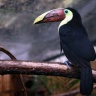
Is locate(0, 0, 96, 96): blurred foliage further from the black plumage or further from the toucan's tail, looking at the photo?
the toucan's tail

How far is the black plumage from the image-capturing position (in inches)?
70.9

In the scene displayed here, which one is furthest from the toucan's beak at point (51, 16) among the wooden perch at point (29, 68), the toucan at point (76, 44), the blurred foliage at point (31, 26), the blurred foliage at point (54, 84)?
the blurred foliage at point (54, 84)

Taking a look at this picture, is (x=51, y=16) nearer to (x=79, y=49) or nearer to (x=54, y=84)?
(x=79, y=49)

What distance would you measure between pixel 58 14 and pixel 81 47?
0.36m

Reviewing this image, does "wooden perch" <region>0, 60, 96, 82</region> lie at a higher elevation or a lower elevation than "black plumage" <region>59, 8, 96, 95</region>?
higher

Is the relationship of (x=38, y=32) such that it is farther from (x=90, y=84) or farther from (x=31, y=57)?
(x=90, y=84)

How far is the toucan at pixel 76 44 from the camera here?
181 centimetres

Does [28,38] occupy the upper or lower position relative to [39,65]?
lower

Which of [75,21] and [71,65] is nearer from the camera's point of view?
[71,65]

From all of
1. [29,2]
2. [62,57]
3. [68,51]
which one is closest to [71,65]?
[68,51]

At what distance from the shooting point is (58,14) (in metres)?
2.24

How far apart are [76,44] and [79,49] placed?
2.0 inches

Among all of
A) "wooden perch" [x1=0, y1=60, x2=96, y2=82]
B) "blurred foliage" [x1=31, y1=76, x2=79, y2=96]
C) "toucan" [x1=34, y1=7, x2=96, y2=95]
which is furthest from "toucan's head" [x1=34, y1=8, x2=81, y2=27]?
"blurred foliage" [x1=31, y1=76, x2=79, y2=96]

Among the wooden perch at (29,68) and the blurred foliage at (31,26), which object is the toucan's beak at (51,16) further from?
the wooden perch at (29,68)
